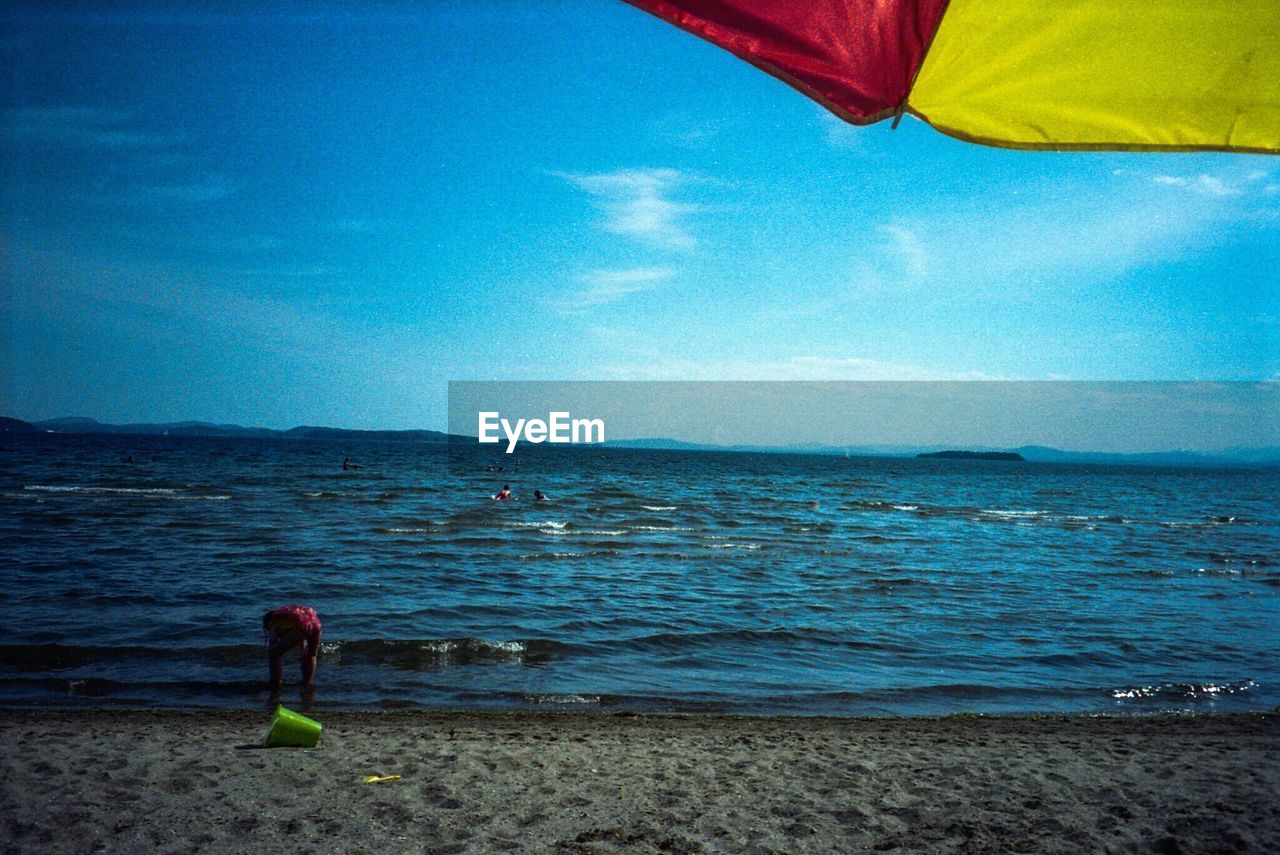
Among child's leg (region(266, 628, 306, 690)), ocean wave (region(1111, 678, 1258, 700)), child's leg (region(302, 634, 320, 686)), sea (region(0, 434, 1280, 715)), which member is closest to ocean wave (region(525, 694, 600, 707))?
sea (region(0, 434, 1280, 715))

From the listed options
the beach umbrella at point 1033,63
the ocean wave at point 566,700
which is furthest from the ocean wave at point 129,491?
the beach umbrella at point 1033,63

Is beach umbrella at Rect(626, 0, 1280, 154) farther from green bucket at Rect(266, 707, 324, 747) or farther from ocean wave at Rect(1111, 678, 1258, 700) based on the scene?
ocean wave at Rect(1111, 678, 1258, 700)

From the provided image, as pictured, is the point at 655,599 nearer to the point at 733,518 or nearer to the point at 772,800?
the point at 772,800

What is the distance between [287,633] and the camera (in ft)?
29.1

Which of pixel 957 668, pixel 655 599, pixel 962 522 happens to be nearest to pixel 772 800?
pixel 957 668

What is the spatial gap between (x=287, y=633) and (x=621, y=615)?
588cm

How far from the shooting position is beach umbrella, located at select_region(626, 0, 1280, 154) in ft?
6.41

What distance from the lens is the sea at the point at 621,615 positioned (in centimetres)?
962

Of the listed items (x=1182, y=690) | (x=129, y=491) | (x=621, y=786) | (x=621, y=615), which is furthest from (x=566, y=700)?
(x=129, y=491)

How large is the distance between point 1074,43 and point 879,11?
522mm

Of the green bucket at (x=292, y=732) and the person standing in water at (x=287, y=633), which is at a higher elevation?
the person standing in water at (x=287, y=633)

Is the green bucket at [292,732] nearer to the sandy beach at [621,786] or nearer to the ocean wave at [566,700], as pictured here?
the sandy beach at [621,786]

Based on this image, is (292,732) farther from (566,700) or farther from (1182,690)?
(1182,690)

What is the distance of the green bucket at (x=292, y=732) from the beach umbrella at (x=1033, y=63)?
6852 mm
